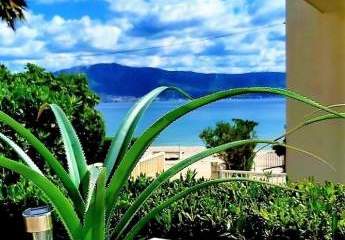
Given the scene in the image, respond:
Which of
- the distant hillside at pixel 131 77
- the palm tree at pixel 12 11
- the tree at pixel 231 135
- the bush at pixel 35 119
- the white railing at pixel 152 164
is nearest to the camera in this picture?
the bush at pixel 35 119

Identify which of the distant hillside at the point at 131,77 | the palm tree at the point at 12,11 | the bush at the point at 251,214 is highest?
the distant hillside at the point at 131,77

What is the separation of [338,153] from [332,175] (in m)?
0.24

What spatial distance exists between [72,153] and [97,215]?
31 cm

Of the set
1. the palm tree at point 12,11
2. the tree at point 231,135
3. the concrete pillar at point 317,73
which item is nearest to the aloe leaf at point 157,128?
the concrete pillar at point 317,73

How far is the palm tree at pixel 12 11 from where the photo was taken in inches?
464

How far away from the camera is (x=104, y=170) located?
111cm

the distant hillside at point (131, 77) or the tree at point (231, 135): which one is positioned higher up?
the distant hillside at point (131, 77)

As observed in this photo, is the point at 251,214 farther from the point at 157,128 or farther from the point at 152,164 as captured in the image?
the point at 152,164

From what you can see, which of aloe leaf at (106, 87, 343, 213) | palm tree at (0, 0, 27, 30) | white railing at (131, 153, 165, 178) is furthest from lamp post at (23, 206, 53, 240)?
palm tree at (0, 0, 27, 30)

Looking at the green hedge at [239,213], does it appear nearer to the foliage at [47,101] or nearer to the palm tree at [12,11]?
the foliage at [47,101]

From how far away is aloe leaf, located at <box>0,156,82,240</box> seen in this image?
111 centimetres

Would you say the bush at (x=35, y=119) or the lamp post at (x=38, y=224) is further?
the bush at (x=35, y=119)

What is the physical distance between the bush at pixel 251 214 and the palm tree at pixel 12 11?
10.1m

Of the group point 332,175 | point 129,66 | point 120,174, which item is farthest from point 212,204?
point 129,66
